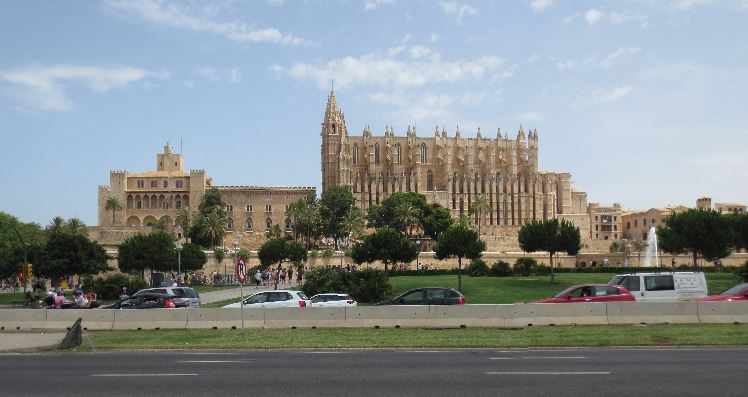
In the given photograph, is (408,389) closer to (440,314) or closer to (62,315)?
(440,314)

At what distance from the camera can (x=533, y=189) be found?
429 feet

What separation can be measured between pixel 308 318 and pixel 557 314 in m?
7.17

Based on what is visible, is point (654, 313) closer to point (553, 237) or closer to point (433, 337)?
point (433, 337)

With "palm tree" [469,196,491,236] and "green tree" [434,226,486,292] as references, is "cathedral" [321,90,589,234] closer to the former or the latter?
"palm tree" [469,196,491,236]

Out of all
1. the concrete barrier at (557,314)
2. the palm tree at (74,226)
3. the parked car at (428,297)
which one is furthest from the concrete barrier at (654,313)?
the palm tree at (74,226)

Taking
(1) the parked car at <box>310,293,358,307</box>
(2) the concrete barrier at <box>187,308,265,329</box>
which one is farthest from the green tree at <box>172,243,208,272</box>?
(2) the concrete barrier at <box>187,308,265,329</box>

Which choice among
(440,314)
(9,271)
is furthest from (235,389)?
(9,271)

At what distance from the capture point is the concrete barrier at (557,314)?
2367cm

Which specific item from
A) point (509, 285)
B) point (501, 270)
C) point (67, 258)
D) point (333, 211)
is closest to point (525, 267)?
point (501, 270)

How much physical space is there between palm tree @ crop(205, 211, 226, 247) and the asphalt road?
81.7m

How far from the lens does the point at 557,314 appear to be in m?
23.8

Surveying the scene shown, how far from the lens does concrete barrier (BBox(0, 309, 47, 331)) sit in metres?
25.9

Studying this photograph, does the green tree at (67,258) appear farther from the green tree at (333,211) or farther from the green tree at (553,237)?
the green tree at (333,211)

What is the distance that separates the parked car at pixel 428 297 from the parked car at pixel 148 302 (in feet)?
23.4
